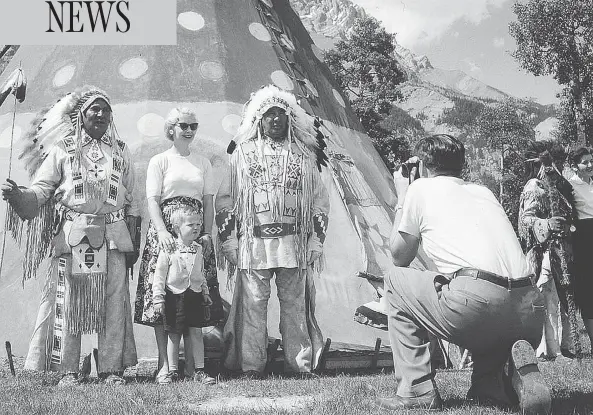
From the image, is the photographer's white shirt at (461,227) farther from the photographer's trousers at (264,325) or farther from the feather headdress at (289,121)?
the feather headdress at (289,121)

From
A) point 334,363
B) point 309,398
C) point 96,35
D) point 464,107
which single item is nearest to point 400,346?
point 309,398

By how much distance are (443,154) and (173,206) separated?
1.81m

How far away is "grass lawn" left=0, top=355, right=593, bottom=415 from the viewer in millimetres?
2969

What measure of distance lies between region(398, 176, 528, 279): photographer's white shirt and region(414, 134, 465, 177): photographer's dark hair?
0.07 meters

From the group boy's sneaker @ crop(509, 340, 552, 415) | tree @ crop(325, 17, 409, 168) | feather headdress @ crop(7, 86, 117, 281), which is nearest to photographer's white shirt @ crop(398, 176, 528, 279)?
boy's sneaker @ crop(509, 340, 552, 415)

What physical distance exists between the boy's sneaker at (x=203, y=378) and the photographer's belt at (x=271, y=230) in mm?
934

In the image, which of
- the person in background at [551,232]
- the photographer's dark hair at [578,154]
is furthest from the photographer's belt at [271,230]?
the photographer's dark hair at [578,154]

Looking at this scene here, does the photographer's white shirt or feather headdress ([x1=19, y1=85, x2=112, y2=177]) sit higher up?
feather headdress ([x1=19, y1=85, x2=112, y2=177])

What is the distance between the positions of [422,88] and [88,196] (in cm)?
11272

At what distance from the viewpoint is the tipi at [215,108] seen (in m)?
4.92

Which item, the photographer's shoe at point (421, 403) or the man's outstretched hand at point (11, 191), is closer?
the photographer's shoe at point (421, 403)

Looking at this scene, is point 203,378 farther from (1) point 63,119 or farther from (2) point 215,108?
(2) point 215,108

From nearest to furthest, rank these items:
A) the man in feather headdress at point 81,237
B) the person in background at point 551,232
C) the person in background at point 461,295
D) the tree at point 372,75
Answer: the person in background at point 461,295 < the man in feather headdress at point 81,237 < the person in background at point 551,232 < the tree at point 372,75

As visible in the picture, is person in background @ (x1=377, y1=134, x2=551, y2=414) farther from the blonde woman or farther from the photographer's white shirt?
the blonde woman
